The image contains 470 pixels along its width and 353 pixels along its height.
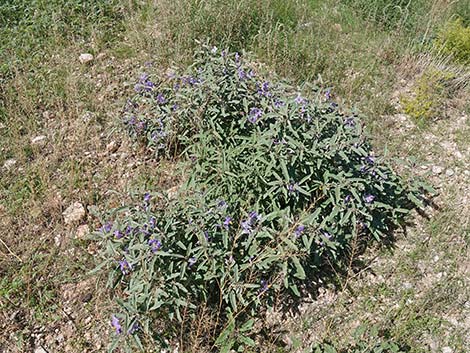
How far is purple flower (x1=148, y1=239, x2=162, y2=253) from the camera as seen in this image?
263 cm

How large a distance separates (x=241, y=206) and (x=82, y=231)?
3.68ft

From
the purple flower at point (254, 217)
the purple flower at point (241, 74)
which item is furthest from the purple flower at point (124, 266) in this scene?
the purple flower at point (241, 74)

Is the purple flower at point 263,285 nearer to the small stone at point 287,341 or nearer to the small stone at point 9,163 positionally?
the small stone at point 287,341

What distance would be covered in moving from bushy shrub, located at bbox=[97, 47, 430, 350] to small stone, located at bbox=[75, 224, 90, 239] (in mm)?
297

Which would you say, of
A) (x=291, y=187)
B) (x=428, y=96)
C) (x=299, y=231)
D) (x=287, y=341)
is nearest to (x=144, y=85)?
(x=291, y=187)

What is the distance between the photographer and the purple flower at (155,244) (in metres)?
2.63

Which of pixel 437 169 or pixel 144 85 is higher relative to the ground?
pixel 144 85

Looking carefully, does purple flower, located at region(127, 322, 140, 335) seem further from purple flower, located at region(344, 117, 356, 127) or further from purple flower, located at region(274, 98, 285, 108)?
purple flower, located at region(344, 117, 356, 127)

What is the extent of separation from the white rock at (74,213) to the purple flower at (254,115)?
1.33 metres

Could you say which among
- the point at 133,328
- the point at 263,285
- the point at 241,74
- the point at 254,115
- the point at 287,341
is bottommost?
the point at 287,341

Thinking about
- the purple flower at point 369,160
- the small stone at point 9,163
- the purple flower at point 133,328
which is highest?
the purple flower at point 369,160

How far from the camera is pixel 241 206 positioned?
313 centimetres

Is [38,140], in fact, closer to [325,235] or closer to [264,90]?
[264,90]

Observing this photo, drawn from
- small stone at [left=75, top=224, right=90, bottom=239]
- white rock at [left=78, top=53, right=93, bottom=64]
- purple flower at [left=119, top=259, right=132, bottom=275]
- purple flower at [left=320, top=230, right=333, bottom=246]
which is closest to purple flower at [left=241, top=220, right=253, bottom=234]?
purple flower at [left=320, top=230, right=333, bottom=246]
